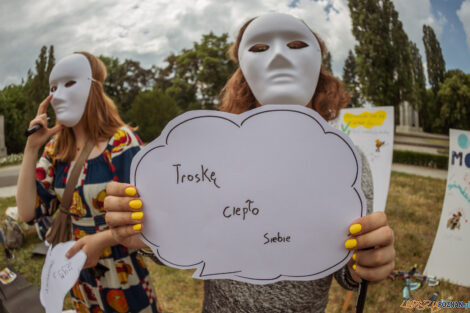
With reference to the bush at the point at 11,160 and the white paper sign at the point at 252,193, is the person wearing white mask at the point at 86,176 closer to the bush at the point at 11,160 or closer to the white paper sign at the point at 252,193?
the white paper sign at the point at 252,193

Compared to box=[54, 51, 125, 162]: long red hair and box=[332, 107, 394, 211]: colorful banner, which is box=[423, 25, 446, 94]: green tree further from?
box=[54, 51, 125, 162]: long red hair

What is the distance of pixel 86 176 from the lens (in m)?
1.14

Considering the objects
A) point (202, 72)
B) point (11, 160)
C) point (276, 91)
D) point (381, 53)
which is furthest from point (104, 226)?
point (202, 72)

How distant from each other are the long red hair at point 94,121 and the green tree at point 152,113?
13.0 m

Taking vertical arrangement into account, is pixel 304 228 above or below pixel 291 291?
above

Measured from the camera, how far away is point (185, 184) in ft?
2.04

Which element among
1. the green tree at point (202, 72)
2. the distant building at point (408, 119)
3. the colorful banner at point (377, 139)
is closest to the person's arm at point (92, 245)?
the colorful banner at point (377, 139)

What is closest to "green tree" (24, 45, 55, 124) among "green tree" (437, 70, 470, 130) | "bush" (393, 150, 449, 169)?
"green tree" (437, 70, 470, 130)

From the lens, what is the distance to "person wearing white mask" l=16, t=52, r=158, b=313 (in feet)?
3.75

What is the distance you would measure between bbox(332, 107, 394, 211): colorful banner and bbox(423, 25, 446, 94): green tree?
3.33 m

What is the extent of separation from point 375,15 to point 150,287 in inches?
500

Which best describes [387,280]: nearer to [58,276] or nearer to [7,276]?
[58,276]

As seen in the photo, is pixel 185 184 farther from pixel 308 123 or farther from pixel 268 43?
pixel 268 43

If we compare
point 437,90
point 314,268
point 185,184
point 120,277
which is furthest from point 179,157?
point 437,90
